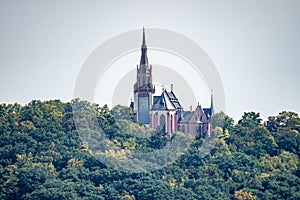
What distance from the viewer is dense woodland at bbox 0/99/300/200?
50938mm

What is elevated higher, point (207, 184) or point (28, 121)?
point (28, 121)

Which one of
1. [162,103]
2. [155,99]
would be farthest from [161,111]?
[155,99]

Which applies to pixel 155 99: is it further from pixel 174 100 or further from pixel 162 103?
pixel 174 100

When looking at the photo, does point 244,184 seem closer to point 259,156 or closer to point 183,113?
point 259,156

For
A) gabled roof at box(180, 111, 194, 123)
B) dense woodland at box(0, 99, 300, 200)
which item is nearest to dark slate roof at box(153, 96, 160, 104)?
dense woodland at box(0, 99, 300, 200)

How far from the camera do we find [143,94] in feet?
204

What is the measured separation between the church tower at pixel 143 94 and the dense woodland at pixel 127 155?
747 mm

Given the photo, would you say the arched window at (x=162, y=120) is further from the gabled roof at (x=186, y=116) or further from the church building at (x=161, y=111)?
the gabled roof at (x=186, y=116)

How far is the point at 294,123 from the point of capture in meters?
60.6

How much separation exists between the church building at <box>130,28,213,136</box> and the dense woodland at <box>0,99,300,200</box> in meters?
0.81

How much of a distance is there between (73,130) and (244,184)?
10.5 metres

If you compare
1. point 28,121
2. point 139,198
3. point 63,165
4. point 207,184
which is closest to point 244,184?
point 207,184

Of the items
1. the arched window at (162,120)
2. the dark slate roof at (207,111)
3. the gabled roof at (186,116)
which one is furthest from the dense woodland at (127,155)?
the gabled roof at (186,116)

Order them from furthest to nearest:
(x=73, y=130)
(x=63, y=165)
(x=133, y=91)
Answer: (x=133, y=91) → (x=73, y=130) → (x=63, y=165)
